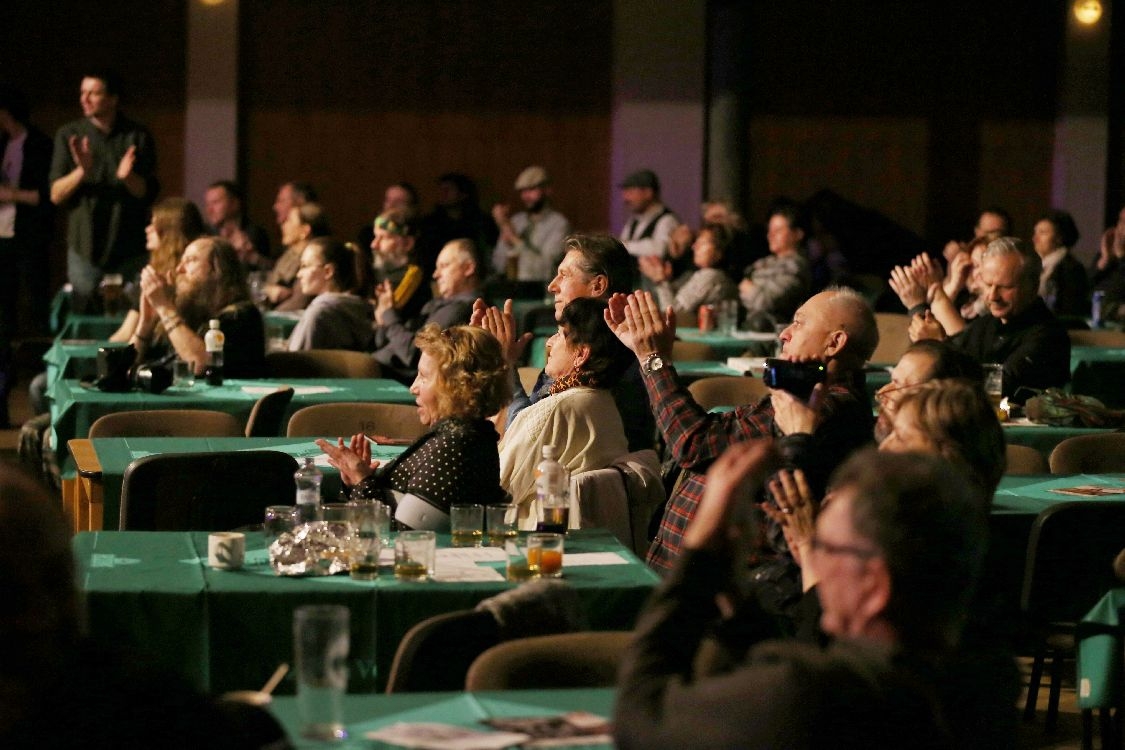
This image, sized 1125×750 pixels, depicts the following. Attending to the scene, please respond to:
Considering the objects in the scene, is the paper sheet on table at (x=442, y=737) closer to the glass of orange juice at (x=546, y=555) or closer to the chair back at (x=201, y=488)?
the glass of orange juice at (x=546, y=555)

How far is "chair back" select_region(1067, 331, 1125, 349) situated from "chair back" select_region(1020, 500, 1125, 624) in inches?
183

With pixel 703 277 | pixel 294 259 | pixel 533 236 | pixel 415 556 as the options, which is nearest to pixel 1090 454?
pixel 415 556

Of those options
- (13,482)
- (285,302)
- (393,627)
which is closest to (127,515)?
(393,627)

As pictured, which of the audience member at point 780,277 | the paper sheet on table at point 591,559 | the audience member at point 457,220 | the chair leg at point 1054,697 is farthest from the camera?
the audience member at point 457,220

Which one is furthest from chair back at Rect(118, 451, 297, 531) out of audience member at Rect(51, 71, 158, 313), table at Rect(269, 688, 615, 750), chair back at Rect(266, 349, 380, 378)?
audience member at Rect(51, 71, 158, 313)

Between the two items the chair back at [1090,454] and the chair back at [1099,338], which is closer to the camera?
the chair back at [1090,454]

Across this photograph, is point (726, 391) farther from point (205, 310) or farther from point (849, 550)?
point (849, 550)

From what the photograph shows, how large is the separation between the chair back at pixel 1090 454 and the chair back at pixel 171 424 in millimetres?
2620

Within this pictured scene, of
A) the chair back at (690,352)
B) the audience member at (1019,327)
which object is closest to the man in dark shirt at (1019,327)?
the audience member at (1019,327)

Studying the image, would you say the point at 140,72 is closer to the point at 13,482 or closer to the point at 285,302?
the point at 285,302

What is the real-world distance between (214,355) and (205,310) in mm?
340

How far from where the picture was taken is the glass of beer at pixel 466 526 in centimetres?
390

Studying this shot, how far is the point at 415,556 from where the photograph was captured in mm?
3529

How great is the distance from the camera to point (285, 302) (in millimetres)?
9984
